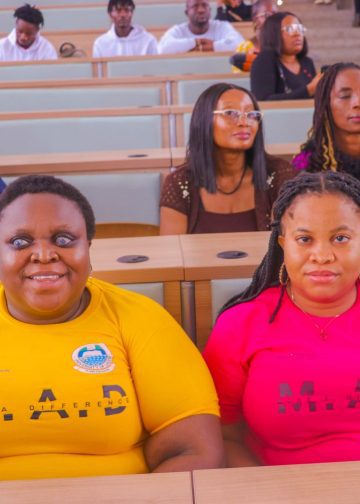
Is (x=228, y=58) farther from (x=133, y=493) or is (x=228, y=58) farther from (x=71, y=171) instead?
(x=133, y=493)

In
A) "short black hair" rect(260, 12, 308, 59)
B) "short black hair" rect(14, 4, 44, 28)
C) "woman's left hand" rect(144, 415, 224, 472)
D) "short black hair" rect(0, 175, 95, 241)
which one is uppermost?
"short black hair" rect(14, 4, 44, 28)

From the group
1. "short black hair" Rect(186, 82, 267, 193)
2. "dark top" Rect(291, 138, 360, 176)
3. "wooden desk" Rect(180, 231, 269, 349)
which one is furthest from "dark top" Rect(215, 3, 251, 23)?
"wooden desk" Rect(180, 231, 269, 349)

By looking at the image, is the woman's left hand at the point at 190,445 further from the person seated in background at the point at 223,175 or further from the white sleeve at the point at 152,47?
the white sleeve at the point at 152,47

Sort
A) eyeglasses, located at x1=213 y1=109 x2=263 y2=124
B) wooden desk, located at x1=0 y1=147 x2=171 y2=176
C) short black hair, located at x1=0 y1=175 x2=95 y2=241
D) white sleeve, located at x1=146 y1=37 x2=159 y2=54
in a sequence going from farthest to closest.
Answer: white sleeve, located at x1=146 y1=37 x2=159 y2=54, wooden desk, located at x1=0 y1=147 x2=171 y2=176, eyeglasses, located at x1=213 y1=109 x2=263 y2=124, short black hair, located at x1=0 y1=175 x2=95 y2=241

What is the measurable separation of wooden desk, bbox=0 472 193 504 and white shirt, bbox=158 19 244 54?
5.47 m

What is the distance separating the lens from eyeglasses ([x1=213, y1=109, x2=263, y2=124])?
2475mm

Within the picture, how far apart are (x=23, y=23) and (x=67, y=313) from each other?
5.33m

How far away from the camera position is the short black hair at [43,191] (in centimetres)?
136

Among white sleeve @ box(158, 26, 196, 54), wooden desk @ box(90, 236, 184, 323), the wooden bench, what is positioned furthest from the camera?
white sleeve @ box(158, 26, 196, 54)

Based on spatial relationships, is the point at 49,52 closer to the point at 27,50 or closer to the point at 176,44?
the point at 27,50

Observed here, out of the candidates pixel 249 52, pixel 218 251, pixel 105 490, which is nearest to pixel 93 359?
pixel 105 490

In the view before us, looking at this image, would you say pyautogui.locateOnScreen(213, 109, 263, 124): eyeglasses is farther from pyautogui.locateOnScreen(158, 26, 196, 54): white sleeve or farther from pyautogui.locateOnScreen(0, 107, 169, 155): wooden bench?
pyautogui.locateOnScreen(158, 26, 196, 54): white sleeve

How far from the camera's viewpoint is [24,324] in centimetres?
132

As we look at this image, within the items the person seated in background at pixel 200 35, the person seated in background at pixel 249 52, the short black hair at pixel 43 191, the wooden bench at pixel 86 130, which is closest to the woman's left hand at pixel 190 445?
the short black hair at pixel 43 191
